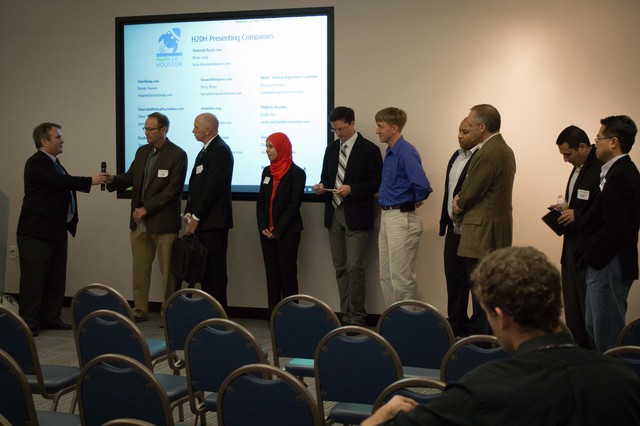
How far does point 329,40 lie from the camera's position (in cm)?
690

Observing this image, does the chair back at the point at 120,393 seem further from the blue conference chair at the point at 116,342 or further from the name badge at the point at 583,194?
the name badge at the point at 583,194

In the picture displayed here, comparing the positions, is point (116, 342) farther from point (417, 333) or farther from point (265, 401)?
point (417, 333)

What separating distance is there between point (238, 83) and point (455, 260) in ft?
8.83

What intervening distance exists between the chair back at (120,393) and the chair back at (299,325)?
128 centimetres

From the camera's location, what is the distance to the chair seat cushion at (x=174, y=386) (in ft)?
12.0

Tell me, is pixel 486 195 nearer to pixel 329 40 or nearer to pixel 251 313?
pixel 329 40

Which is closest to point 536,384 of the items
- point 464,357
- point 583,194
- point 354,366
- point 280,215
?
point 464,357

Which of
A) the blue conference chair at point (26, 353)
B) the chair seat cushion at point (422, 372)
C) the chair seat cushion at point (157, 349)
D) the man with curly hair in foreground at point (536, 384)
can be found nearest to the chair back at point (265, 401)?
the man with curly hair in foreground at point (536, 384)

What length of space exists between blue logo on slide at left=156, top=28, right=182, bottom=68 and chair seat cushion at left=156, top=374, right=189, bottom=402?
421cm

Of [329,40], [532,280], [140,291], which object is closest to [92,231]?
[140,291]

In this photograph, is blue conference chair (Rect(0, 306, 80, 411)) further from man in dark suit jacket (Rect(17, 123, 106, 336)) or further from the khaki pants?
the khaki pants

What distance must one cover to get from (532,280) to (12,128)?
7365mm

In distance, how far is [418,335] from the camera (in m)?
3.84

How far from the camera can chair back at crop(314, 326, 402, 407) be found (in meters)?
3.14
